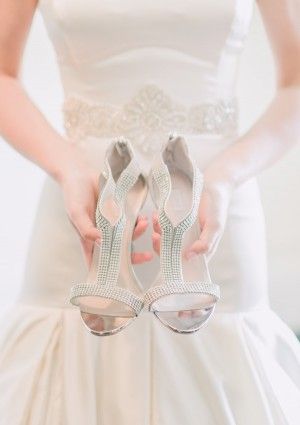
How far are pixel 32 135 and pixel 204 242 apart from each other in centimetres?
27

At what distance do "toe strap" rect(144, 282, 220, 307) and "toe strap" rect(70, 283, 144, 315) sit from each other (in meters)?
0.01

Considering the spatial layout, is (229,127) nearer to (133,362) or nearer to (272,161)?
(272,161)

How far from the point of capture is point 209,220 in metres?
0.71

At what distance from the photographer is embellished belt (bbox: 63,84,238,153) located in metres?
0.90

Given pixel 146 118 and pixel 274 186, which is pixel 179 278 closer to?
pixel 146 118

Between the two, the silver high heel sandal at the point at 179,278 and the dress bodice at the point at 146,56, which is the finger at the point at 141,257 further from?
the dress bodice at the point at 146,56

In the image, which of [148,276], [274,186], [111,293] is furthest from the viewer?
[274,186]

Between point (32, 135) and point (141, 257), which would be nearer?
point (141, 257)

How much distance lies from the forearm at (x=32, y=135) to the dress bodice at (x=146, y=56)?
0.26 feet

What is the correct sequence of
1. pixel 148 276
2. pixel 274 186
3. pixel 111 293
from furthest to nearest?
1. pixel 274 186
2. pixel 148 276
3. pixel 111 293

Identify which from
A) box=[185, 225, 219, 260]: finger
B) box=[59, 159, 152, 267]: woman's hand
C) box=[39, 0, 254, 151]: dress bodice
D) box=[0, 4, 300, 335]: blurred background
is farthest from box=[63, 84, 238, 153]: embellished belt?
box=[0, 4, 300, 335]: blurred background

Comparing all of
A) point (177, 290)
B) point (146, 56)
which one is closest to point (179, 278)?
point (177, 290)

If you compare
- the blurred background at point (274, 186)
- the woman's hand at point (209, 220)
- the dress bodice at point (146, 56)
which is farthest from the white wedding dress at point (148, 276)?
the blurred background at point (274, 186)

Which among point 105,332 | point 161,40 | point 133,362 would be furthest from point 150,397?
point 161,40
